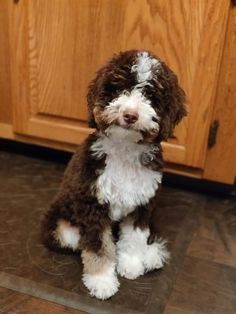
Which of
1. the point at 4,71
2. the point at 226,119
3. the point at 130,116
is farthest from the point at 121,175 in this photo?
the point at 4,71

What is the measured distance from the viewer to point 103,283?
1108mm

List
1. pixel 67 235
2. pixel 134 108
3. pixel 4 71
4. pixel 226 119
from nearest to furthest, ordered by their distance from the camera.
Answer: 1. pixel 134 108
2. pixel 67 235
3. pixel 226 119
4. pixel 4 71

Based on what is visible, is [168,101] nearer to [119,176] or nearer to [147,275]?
[119,176]

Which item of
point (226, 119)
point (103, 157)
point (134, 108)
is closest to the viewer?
point (134, 108)

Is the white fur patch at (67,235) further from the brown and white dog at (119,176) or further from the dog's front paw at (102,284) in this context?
the dog's front paw at (102,284)

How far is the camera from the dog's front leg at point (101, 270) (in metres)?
1.11

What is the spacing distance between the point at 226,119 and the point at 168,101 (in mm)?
508

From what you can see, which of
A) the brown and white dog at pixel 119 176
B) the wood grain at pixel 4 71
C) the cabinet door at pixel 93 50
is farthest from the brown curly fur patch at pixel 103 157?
the wood grain at pixel 4 71

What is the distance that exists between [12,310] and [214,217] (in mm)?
789

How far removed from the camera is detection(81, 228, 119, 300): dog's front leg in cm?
111

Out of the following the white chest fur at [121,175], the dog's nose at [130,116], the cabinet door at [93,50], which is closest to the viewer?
the dog's nose at [130,116]

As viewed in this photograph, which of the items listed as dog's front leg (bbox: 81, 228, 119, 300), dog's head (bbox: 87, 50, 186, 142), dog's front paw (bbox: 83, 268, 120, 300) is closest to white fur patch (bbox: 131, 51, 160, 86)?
dog's head (bbox: 87, 50, 186, 142)

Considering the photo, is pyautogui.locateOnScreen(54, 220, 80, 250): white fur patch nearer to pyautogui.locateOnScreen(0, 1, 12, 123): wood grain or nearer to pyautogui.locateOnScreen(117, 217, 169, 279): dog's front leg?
pyautogui.locateOnScreen(117, 217, 169, 279): dog's front leg

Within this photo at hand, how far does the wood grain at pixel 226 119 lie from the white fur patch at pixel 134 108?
20.3 inches
